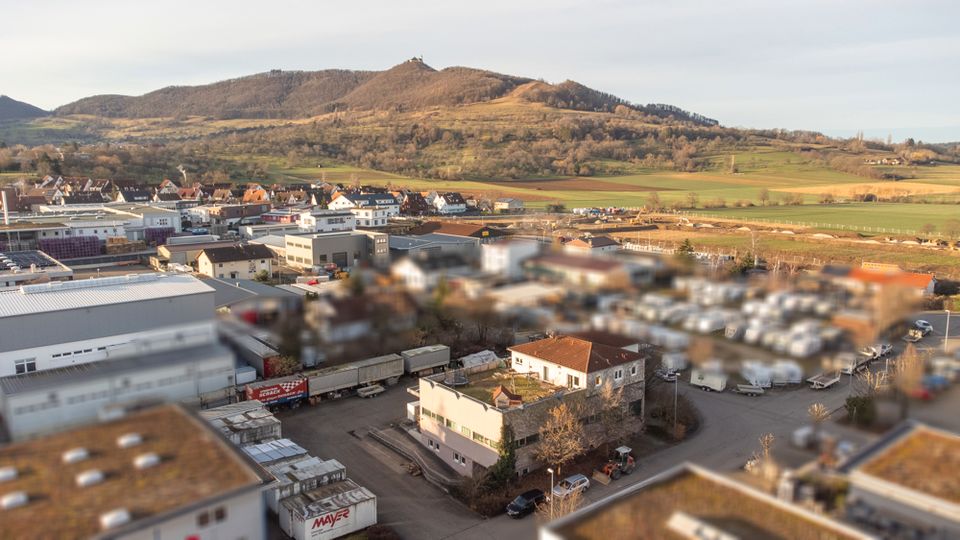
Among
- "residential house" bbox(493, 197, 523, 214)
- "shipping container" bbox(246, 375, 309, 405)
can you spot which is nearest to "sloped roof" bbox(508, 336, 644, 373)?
"shipping container" bbox(246, 375, 309, 405)

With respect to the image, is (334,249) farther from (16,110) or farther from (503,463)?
(16,110)

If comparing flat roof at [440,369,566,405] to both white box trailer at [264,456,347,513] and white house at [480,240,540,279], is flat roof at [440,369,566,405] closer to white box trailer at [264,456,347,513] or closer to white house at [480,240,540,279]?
white box trailer at [264,456,347,513]

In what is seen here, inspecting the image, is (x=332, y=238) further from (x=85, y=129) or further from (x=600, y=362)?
(x=85, y=129)

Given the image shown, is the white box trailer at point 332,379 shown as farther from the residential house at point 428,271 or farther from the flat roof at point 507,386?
the residential house at point 428,271

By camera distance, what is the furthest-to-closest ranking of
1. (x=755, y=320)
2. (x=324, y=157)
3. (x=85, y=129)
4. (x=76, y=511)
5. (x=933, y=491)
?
(x=85, y=129), (x=324, y=157), (x=755, y=320), (x=933, y=491), (x=76, y=511)

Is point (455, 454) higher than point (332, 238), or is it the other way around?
point (332, 238)

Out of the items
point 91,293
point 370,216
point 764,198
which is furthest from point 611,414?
point 764,198

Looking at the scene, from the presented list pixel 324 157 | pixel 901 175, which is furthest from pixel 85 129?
pixel 901 175
